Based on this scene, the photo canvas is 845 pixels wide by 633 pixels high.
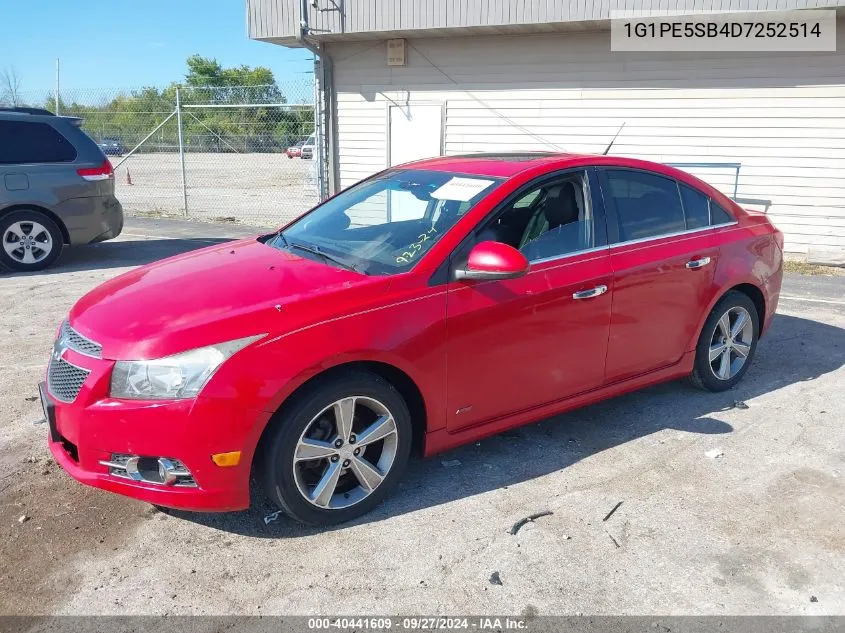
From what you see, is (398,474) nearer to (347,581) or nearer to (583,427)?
(347,581)

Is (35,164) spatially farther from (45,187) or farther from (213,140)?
(213,140)

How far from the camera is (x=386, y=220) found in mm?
4027

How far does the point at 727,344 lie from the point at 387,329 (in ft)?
9.11

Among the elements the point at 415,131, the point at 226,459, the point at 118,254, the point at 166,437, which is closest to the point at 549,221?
the point at 226,459

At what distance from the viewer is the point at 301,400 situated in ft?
9.93

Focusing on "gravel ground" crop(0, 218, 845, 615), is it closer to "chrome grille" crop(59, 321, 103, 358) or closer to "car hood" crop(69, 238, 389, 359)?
"chrome grille" crop(59, 321, 103, 358)

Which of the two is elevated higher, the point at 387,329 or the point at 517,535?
the point at 387,329

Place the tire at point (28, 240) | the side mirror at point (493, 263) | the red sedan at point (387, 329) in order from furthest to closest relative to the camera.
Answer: the tire at point (28, 240), the side mirror at point (493, 263), the red sedan at point (387, 329)

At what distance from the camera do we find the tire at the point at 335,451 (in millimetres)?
3025

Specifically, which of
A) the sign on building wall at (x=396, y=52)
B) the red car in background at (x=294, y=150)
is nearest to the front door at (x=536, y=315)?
the sign on building wall at (x=396, y=52)

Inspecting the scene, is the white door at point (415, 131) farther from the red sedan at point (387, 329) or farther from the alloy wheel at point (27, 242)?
the red sedan at point (387, 329)

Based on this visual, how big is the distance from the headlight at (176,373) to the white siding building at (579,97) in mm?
8454

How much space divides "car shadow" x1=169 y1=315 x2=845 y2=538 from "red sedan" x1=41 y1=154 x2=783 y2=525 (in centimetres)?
21

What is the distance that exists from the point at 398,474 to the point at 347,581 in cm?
64
